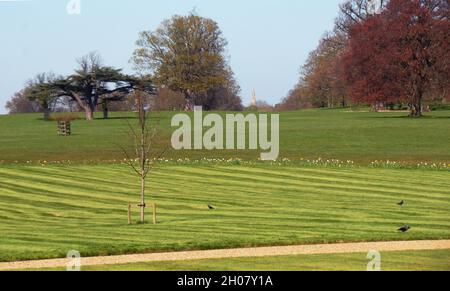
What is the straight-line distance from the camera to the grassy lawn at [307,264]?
13.6m

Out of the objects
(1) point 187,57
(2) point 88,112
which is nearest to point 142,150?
(2) point 88,112

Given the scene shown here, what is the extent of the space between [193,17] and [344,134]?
6456 cm

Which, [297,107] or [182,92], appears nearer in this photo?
[182,92]

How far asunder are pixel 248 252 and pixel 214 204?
26.5 ft

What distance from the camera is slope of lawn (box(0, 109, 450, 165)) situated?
41.5 meters

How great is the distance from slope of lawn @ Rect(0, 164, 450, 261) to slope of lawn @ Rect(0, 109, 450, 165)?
468 centimetres

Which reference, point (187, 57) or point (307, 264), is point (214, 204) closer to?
point (307, 264)

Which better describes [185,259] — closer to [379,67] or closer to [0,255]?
[0,255]

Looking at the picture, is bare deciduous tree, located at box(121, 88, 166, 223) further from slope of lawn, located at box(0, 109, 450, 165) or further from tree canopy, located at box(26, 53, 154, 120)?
tree canopy, located at box(26, 53, 154, 120)

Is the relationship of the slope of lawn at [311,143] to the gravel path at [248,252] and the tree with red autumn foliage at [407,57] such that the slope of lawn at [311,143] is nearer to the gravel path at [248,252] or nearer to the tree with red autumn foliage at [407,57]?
the tree with red autumn foliage at [407,57]

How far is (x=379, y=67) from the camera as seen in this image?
79125 millimetres

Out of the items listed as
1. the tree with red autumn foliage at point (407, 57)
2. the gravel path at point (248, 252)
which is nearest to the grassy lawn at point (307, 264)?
the gravel path at point (248, 252)

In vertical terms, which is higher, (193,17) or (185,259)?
(193,17)
